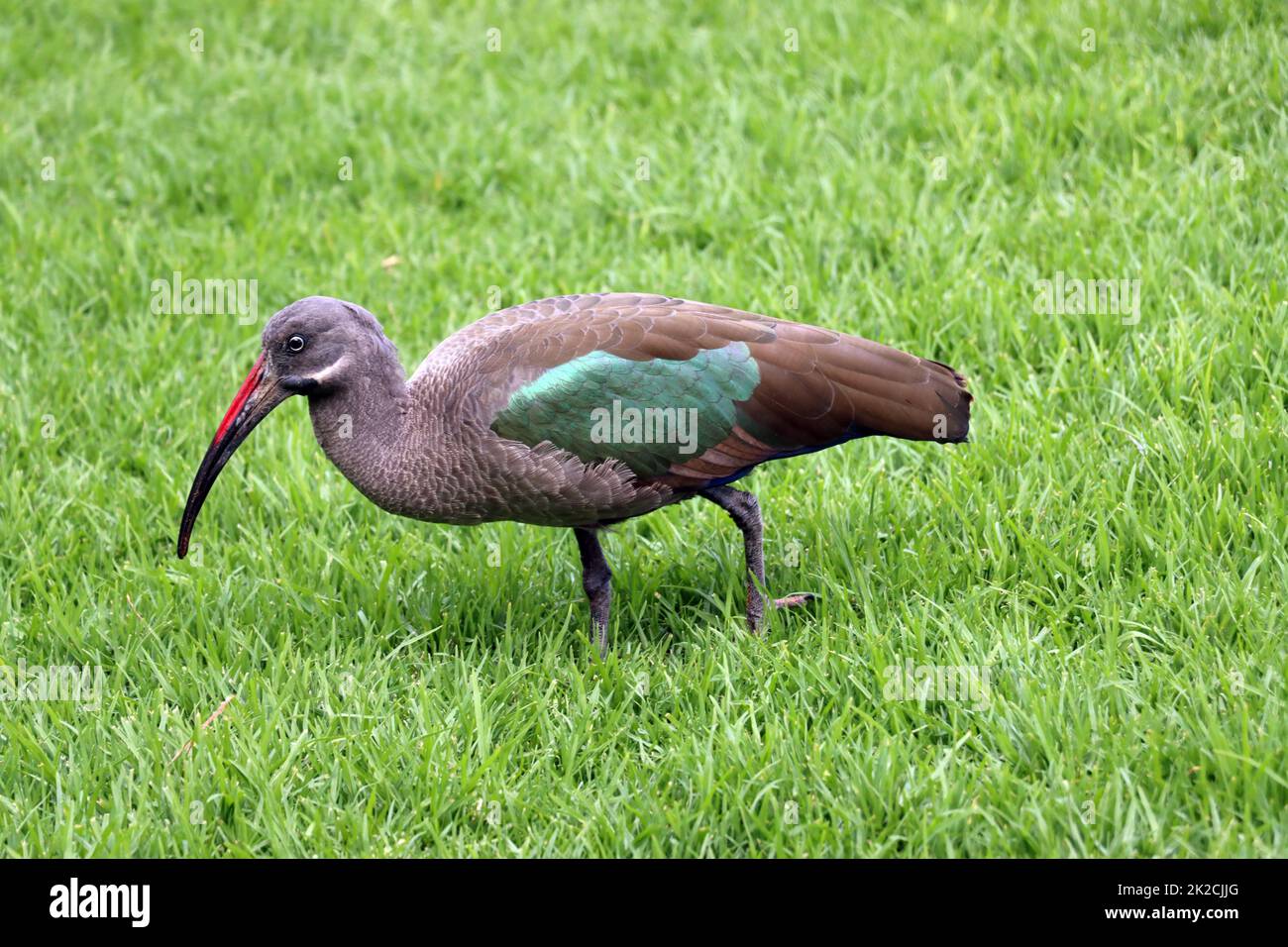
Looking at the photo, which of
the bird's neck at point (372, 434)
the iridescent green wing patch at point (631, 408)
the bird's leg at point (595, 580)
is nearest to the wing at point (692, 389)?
the iridescent green wing patch at point (631, 408)

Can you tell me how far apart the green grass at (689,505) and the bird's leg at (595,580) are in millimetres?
140

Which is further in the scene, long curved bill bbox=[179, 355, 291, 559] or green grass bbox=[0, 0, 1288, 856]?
long curved bill bbox=[179, 355, 291, 559]

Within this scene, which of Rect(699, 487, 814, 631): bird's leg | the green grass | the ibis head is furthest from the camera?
Rect(699, 487, 814, 631): bird's leg

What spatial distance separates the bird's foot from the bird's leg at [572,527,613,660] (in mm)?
584

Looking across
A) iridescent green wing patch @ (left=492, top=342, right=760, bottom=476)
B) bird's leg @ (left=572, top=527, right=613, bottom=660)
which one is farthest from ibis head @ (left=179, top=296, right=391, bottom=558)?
bird's leg @ (left=572, top=527, right=613, bottom=660)

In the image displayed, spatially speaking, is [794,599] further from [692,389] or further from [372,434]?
[372,434]

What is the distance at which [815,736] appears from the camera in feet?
13.1

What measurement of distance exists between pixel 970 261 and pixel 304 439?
3084 mm

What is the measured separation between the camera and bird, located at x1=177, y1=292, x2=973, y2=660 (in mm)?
4477

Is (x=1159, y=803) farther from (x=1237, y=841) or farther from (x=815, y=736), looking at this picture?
(x=815, y=736)

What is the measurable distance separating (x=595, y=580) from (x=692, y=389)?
2.50 feet

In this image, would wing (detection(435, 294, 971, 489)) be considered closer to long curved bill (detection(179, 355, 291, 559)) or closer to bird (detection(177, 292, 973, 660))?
bird (detection(177, 292, 973, 660))

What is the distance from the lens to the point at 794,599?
477 cm

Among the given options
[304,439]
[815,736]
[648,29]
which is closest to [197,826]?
[815,736]
